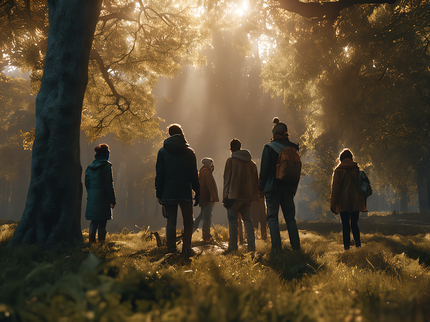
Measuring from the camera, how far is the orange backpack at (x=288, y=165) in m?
4.45

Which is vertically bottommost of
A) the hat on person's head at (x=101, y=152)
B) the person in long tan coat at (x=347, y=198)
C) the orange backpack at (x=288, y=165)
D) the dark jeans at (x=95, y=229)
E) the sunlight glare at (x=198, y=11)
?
the dark jeans at (x=95, y=229)

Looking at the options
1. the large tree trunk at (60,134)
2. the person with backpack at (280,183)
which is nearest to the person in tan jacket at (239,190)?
the person with backpack at (280,183)

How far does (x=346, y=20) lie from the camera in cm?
904

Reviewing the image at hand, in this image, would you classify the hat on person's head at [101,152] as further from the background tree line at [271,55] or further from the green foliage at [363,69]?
the green foliage at [363,69]

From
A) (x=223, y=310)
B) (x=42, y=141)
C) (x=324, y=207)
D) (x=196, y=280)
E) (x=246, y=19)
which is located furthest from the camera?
(x=324, y=207)

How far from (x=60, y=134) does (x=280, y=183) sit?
4071 mm

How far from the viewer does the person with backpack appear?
14.7 ft

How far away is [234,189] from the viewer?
523cm

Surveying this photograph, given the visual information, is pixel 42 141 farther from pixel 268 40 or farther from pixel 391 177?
pixel 391 177

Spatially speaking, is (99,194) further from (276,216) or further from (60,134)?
(276,216)

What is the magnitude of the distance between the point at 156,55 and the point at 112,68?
1.82m

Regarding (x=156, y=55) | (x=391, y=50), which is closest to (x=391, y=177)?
(x=391, y=50)

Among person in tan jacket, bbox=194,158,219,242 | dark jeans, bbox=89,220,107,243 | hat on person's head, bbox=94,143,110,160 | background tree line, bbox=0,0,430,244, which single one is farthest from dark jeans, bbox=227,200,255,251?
background tree line, bbox=0,0,430,244

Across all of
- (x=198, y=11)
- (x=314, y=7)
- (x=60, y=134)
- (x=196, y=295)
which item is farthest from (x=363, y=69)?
(x=196, y=295)
